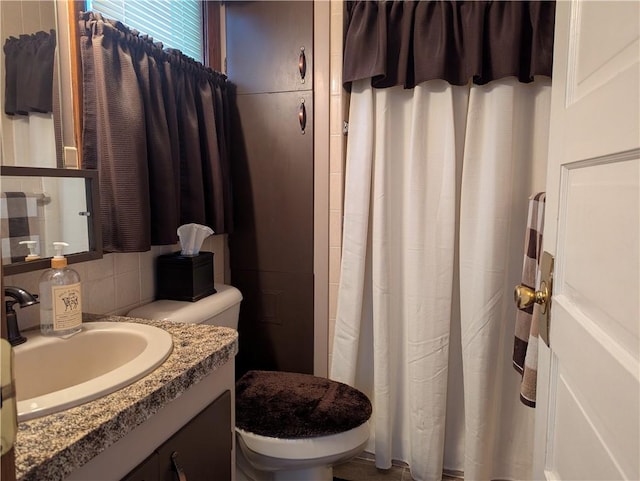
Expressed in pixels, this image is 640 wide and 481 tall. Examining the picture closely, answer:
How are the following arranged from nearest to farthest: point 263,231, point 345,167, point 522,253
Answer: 1. point 522,253
2. point 345,167
3. point 263,231

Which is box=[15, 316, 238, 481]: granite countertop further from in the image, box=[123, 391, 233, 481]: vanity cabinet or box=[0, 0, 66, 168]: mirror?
box=[0, 0, 66, 168]: mirror

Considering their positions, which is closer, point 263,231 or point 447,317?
point 447,317

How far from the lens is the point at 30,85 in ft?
3.37

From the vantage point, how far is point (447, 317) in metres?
1.60

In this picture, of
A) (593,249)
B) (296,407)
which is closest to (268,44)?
(296,407)

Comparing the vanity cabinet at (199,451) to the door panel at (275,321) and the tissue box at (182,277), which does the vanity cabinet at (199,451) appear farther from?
the door panel at (275,321)

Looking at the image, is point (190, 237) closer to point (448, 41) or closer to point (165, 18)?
point (165, 18)

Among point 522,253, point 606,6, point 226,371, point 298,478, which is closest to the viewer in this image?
point 606,6

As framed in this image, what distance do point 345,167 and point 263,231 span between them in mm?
449

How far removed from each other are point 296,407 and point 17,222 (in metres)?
0.93

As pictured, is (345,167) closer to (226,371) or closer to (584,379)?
(226,371)

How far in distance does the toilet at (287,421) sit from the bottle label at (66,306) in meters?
0.32

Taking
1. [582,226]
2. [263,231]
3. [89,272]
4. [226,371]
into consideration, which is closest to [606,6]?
[582,226]

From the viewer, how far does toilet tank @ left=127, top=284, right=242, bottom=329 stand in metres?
1.28
